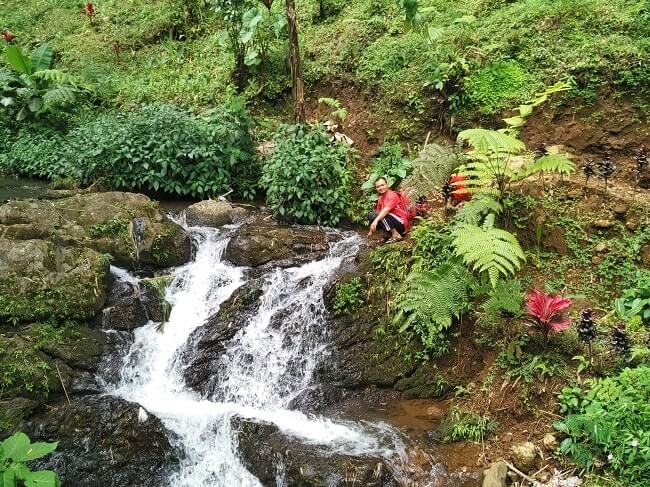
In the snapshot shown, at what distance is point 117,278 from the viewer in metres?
7.37

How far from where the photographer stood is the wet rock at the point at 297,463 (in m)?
4.73

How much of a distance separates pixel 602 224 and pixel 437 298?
6.67 feet

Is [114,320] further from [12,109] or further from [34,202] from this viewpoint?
[12,109]

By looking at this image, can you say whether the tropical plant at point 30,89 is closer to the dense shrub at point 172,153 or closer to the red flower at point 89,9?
the dense shrub at point 172,153

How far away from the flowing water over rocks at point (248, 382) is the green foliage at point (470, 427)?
1.23 ft

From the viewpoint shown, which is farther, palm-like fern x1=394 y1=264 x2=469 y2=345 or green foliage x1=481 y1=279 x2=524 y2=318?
palm-like fern x1=394 y1=264 x2=469 y2=345

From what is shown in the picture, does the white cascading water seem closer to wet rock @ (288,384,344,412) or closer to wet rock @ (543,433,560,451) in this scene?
wet rock @ (288,384,344,412)

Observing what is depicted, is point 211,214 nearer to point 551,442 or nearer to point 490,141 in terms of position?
point 490,141

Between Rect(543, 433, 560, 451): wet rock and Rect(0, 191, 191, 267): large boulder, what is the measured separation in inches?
206

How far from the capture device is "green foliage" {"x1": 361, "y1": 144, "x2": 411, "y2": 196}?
8625 mm

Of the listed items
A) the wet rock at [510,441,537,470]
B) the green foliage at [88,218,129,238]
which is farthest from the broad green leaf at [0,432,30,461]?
the green foliage at [88,218,129,238]

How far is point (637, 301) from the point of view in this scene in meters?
5.20

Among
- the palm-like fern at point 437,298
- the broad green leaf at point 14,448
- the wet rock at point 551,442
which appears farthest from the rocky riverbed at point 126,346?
the broad green leaf at point 14,448

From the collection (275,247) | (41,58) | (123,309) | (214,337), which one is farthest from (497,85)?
(41,58)
